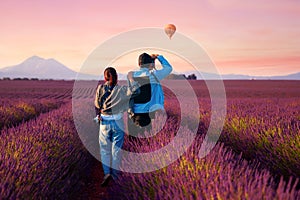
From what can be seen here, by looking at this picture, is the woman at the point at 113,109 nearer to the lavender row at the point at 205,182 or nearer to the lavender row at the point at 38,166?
the lavender row at the point at 38,166

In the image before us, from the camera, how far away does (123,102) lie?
4516 mm

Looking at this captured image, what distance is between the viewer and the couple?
447 centimetres

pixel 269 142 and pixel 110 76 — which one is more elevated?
pixel 110 76

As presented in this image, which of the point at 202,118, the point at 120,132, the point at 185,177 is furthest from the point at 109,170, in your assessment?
the point at 202,118

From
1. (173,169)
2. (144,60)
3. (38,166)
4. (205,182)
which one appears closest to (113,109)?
(144,60)

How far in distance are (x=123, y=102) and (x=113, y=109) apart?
172 mm

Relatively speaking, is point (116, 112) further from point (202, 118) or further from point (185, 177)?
point (202, 118)

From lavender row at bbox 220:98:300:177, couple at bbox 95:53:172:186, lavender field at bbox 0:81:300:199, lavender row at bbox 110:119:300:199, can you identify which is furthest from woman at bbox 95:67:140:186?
lavender row at bbox 220:98:300:177

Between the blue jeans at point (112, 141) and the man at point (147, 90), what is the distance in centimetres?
34

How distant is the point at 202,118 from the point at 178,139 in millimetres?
3978

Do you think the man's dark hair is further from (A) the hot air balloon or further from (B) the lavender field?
(A) the hot air balloon

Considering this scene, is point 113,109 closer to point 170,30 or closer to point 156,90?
point 156,90

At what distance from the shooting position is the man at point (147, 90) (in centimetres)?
458

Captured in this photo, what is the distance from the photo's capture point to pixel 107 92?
452 centimetres
